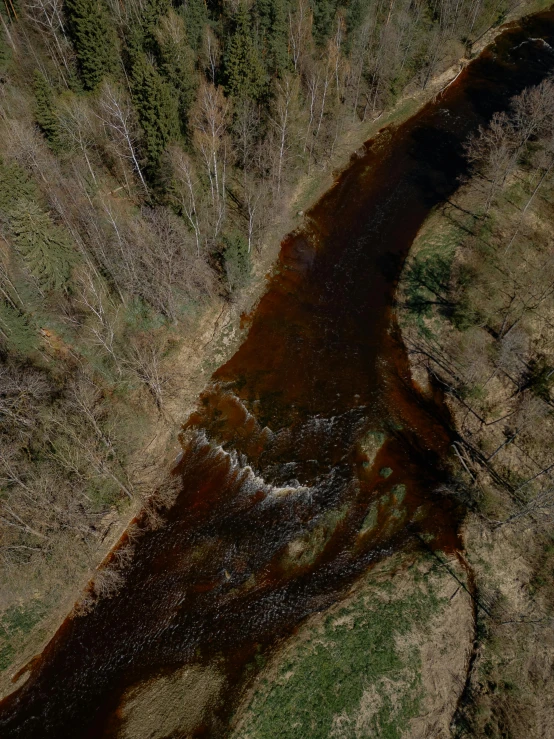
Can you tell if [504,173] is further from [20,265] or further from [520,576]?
[20,265]

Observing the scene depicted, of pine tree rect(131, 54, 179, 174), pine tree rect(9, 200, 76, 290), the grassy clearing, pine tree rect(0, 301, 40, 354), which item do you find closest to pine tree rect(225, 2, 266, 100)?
pine tree rect(131, 54, 179, 174)

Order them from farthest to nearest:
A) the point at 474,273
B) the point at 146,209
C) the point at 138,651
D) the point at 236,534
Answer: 1. the point at 474,273
2. the point at 146,209
3. the point at 236,534
4. the point at 138,651

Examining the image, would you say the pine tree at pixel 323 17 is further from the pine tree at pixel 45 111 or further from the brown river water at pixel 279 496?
the pine tree at pixel 45 111

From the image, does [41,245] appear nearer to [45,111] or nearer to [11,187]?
Answer: [11,187]

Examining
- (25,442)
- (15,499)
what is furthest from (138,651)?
(25,442)

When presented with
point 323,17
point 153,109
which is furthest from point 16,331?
point 323,17

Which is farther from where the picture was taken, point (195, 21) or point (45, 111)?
point (195, 21)
